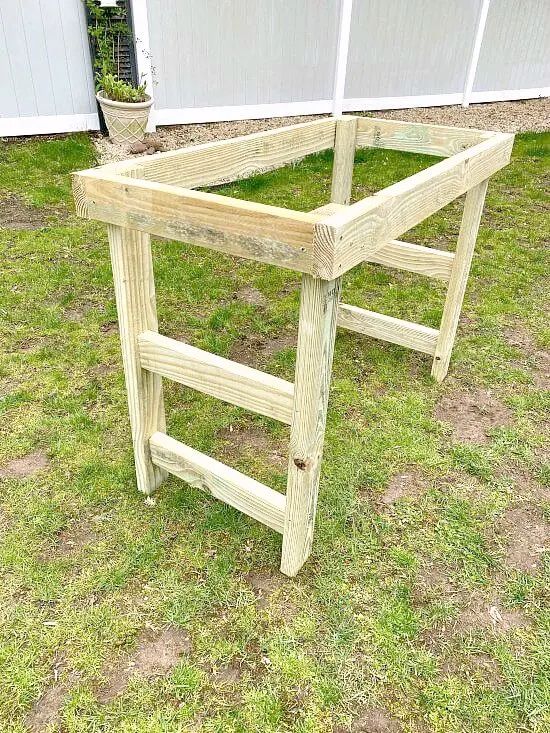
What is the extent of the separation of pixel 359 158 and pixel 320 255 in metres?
5.87

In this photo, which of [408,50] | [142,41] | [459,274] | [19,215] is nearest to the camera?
[459,274]

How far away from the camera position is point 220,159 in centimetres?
188

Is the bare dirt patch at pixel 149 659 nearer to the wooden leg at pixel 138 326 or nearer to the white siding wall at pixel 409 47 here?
the wooden leg at pixel 138 326

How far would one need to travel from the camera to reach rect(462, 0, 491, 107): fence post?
917cm

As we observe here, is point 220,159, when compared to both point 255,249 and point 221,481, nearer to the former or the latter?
point 255,249

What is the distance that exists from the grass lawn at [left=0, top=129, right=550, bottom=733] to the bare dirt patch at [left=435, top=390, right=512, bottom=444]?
11 millimetres

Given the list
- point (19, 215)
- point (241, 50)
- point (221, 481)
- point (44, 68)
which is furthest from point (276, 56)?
point (221, 481)

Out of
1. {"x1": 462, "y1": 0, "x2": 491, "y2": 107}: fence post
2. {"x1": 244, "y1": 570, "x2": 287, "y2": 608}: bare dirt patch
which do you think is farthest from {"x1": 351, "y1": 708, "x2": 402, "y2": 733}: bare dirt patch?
{"x1": 462, "y1": 0, "x2": 491, "y2": 107}: fence post

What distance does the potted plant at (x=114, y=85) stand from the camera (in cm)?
598

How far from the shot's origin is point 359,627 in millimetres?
1732

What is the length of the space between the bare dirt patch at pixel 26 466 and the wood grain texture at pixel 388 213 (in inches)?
61.8

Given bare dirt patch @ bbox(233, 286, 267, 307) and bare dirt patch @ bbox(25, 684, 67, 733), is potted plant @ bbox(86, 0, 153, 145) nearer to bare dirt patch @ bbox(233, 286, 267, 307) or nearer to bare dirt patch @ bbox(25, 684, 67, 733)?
bare dirt patch @ bbox(233, 286, 267, 307)

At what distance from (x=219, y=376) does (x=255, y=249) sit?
47cm

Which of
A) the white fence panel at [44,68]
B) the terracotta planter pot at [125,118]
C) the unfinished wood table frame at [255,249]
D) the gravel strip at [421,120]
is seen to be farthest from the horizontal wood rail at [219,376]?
the white fence panel at [44,68]
